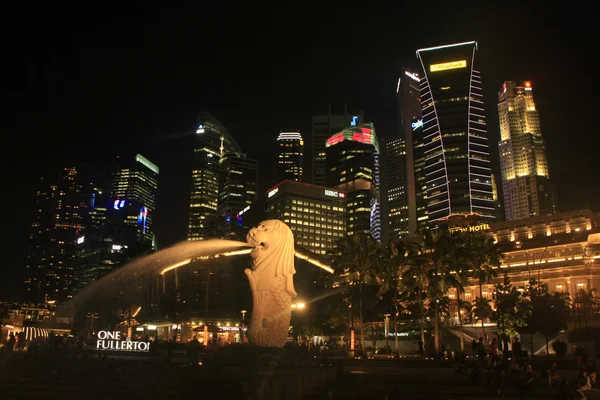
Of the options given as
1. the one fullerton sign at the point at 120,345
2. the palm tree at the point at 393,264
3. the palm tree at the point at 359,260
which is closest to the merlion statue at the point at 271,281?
the one fullerton sign at the point at 120,345

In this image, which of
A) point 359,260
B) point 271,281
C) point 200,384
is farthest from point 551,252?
point 200,384

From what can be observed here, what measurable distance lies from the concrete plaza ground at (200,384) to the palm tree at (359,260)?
28924 mm

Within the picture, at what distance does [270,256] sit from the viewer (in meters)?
26.6

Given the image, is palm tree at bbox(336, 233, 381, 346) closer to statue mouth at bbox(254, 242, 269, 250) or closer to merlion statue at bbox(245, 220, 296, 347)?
merlion statue at bbox(245, 220, 296, 347)

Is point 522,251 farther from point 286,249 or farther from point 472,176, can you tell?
point 286,249

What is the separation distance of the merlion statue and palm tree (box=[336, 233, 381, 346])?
96.9 feet

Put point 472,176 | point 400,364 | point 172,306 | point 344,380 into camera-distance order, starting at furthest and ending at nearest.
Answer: point 472,176, point 172,306, point 400,364, point 344,380

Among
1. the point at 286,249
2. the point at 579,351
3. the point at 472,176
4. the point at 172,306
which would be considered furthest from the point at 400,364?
the point at 472,176

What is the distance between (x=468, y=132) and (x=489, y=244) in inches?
5890

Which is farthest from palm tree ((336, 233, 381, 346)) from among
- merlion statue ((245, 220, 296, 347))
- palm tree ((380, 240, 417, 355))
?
merlion statue ((245, 220, 296, 347))

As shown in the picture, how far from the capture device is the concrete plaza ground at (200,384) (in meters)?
17.9

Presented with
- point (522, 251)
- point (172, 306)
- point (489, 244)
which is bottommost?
point (172, 306)

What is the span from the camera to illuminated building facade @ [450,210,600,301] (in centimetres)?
10369

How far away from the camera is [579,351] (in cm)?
2972
